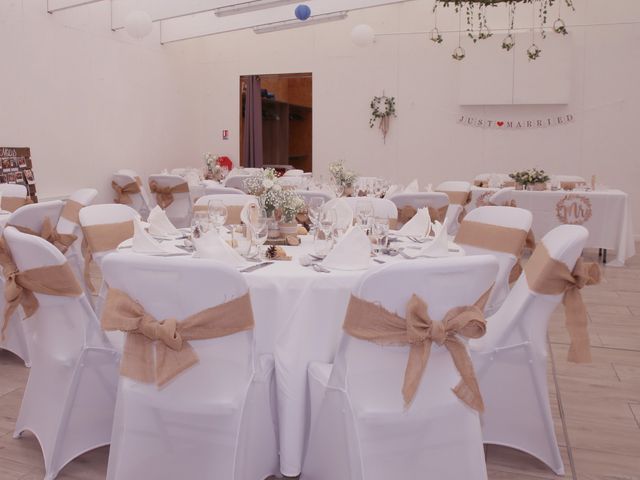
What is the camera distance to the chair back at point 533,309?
234 cm

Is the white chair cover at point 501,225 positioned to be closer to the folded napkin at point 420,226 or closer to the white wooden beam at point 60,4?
the folded napkin at point 420,226

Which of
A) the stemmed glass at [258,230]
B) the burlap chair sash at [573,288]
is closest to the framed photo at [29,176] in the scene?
the stemmed glass at [258,230]

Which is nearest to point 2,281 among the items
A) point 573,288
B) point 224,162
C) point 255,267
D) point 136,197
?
point 255,267

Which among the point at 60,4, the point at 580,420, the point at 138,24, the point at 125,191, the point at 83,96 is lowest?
the point at 580,420

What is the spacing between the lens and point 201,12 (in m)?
9.15

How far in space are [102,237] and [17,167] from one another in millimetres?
4790

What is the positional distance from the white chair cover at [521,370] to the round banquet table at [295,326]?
615 mm

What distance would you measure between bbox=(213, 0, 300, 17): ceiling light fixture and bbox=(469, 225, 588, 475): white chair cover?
708 cm

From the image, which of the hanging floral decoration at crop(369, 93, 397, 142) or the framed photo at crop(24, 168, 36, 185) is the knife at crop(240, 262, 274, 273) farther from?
the hanging floral decoration at crop(369, 93, 397, 142)

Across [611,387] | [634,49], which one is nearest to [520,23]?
[634,49]

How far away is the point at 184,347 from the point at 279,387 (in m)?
0.61

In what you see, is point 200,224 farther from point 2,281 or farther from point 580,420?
point 580,420

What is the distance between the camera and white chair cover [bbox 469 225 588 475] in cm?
248

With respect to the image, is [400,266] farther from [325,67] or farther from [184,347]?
[325,67]
